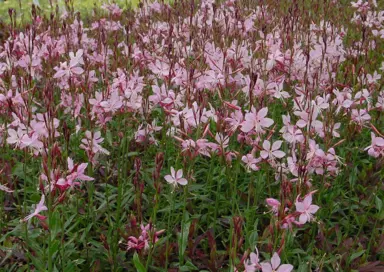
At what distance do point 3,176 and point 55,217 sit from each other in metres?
0.83

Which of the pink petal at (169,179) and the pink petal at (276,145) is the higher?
the pink petal at (276,145)

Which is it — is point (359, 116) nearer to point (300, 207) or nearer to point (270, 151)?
point (270, 151)

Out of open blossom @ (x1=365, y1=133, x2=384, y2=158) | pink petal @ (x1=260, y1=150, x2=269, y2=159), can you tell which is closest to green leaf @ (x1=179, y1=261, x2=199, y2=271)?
pink petal @ (x1=260, y1=150, x2=269, y2=159)

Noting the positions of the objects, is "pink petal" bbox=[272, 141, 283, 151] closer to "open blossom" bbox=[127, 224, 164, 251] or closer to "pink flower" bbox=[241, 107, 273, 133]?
"pink flower" bbox=[241, 107, 273, 133]

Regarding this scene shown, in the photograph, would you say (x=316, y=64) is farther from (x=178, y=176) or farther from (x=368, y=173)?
(x=178, y=176)

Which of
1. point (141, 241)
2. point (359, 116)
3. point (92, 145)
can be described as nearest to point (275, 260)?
point (141, 241)

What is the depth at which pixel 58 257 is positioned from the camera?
2.30 m

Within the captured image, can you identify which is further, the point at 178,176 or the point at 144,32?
the point at 144,32

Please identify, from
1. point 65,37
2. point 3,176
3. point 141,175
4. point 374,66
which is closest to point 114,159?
point 141,175

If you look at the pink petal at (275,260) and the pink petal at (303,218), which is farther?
the pink petal at (303,218)

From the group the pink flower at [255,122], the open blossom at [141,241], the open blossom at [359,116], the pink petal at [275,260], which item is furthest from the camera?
the open blossom at [359,116]

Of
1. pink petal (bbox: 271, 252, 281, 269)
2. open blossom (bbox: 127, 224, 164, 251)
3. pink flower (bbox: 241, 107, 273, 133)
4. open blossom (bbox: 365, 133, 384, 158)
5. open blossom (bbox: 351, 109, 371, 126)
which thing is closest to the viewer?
pink petal (bbox: 271, 252, 281, 269)

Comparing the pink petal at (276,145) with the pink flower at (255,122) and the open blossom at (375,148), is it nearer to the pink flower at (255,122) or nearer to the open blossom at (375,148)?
the pink flower at (255,122)

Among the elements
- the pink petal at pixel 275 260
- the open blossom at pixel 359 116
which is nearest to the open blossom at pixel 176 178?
the pink petal at pixel 275 260
